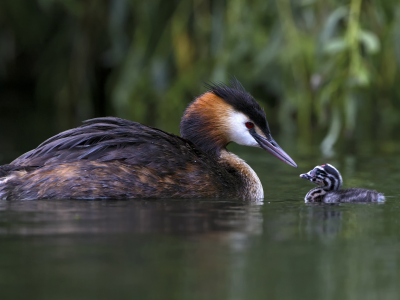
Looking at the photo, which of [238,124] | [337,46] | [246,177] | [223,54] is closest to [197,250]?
[246,177]

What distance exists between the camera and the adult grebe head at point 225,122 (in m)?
6.76

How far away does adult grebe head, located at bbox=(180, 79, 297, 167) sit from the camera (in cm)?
676

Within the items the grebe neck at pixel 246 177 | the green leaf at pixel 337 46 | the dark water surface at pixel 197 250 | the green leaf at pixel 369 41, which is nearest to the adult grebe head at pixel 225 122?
the grebe neck at pixel 246 177

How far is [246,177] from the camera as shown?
21.4 feet

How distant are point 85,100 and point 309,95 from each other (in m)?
4.68

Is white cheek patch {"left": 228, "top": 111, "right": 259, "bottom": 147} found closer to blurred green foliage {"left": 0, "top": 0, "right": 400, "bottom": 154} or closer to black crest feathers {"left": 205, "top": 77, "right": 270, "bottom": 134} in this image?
black crest feathers {"left": 205, "top": 77, "right": 270, "bottom": 134}

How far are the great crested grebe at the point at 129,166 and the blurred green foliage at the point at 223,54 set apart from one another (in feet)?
7.54

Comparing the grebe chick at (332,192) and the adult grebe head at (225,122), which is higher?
the adult grebe head at (225,122)

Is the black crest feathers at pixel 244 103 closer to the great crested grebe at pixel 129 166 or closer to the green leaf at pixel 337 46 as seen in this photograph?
the great crested grebe at pixel 129 166

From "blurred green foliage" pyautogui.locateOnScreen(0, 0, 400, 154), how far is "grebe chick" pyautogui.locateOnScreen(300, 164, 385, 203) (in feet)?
7.24

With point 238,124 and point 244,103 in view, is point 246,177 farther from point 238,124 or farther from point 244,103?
point 244,103

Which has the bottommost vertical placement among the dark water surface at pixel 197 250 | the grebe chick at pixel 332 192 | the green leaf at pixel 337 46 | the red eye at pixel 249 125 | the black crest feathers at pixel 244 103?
the dark water surface at pixel 197 250

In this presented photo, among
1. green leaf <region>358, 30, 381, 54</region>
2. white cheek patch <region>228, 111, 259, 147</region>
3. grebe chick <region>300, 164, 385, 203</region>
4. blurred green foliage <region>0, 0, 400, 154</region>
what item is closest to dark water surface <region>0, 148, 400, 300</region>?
grebe chick <region>300, 164, 385, 203</region>

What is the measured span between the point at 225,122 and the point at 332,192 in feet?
4.18
